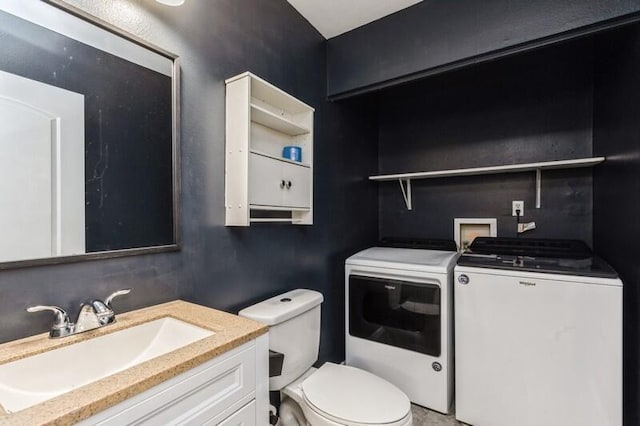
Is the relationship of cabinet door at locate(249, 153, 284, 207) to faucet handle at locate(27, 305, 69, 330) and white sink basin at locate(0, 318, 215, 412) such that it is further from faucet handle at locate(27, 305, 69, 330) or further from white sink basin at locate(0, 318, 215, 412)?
faucet handle at locate(27, 305, 69, 330)

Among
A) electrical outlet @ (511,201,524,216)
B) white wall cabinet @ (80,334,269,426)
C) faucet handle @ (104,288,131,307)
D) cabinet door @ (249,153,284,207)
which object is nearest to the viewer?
white wall cabinet @ (80,334,269,426)

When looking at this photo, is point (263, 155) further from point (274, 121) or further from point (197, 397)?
point (197, 397)

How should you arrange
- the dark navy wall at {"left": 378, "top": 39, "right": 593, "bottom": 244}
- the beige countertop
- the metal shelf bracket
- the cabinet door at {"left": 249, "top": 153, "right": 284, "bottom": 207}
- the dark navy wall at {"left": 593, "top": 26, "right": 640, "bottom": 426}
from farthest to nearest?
the metal shelf bracket
the dark navy wall at {"left": 378, "top": 39, "right": 593, "bottom": 244}
the cabinet door at {"left": 249, "top": 153, "right": 284, "bottom": 207}
the dark navy wall at {"left": 593, "top": 26, "right": 640, "bottom": 426}
the beige countertop

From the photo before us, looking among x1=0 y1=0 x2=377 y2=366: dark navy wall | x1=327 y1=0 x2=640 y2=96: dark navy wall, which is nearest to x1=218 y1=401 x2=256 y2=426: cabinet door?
x1=0 y1=0 x2=377 y2=366: dark navy wall

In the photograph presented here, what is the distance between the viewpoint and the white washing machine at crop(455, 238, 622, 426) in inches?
54.8

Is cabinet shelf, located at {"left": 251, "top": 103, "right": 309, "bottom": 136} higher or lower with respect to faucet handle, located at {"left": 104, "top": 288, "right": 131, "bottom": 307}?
higher

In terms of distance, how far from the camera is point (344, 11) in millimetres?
1805

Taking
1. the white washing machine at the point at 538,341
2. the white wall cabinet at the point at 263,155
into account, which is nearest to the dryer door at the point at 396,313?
the white washing machine at the point at 538,341

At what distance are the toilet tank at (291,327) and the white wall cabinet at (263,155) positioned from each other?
41cm

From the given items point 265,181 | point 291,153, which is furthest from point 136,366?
point 291,153

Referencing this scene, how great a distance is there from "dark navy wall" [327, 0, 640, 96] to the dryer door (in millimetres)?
1300

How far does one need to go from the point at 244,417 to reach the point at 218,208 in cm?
81

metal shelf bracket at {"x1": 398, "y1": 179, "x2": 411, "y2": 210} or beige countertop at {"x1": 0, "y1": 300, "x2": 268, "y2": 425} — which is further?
metal shelf bracket at {"x1": 398, "y1": 179, "x2": 411, "y2": 210}

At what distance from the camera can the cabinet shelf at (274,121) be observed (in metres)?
1.40
